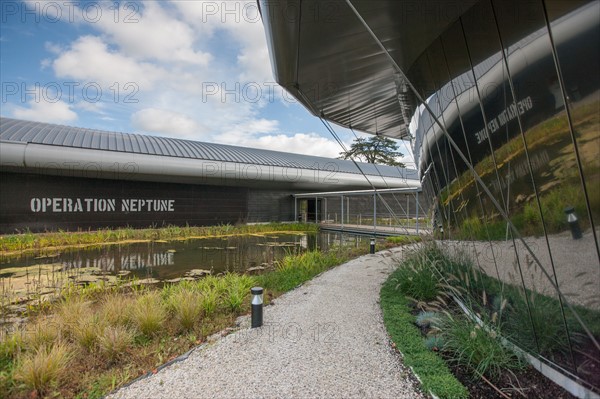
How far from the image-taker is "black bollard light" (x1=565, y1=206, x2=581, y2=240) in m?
2.16

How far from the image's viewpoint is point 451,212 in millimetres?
4641

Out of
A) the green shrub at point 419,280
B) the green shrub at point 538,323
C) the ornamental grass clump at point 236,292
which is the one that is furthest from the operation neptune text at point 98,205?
the green shrub at point 538,323

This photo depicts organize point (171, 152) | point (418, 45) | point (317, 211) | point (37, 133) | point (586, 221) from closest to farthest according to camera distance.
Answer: point (586, 221)
point (418, 45)
point (37, 133)
point (171, 152)
point (317, 211)

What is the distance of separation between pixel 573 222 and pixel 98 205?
793 inches

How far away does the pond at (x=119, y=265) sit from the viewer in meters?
6.81

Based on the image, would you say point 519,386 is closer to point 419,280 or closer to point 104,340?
point 419,280

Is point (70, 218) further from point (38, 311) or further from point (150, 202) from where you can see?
point (38, 311)

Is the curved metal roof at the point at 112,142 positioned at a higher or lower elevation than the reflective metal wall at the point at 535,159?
higher

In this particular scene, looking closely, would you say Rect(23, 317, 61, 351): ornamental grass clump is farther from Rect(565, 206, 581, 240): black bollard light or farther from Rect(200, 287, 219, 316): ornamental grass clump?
Rect(565, 206, 581, 240): black bollard light

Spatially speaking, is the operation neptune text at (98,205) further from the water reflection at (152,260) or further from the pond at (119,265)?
the water reflection at (152,260)

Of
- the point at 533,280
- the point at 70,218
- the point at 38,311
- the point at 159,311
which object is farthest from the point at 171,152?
the point at 533,280

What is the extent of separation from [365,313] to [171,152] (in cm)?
1710

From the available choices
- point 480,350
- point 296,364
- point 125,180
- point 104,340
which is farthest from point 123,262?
point 480,350

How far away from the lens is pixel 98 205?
1741cm
